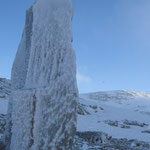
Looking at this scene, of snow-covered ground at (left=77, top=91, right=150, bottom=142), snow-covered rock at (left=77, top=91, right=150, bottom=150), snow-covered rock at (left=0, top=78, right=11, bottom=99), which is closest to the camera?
snow-covered rock at (left=77, top=91, right=150, bottom=150)

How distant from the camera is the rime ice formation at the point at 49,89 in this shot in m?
2.64

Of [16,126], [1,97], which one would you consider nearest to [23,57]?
[16,126]

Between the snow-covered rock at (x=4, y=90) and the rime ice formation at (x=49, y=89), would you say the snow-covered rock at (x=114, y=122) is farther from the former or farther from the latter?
the snow-covered rock at (x=4, y=90)

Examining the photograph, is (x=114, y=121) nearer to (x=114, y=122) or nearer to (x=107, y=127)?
(x=114, y=122)

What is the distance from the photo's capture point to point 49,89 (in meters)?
2.70

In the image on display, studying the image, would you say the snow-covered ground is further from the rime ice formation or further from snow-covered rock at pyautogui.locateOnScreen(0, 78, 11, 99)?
the rime ice formation

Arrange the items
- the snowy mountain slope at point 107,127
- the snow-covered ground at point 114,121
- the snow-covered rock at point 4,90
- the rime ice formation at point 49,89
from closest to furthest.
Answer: the rime ice formation at point 49,89 → the snowy mountain slope at point 107,127 → the snow-covered ground at point 114,121 → the snow-covered rock at point 4,90

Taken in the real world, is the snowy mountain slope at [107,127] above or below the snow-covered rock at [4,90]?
below

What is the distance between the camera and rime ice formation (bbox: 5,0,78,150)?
2.64 meters

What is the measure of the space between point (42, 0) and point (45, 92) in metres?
1.65

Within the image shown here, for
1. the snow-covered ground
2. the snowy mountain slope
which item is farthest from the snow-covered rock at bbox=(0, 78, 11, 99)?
the snow-covered ground

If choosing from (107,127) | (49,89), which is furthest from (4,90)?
(49,89)

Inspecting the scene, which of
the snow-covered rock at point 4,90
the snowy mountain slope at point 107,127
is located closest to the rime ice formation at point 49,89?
the snowy mountain slope at point 107,127

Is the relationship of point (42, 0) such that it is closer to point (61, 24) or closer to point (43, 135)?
point (61, 24)
